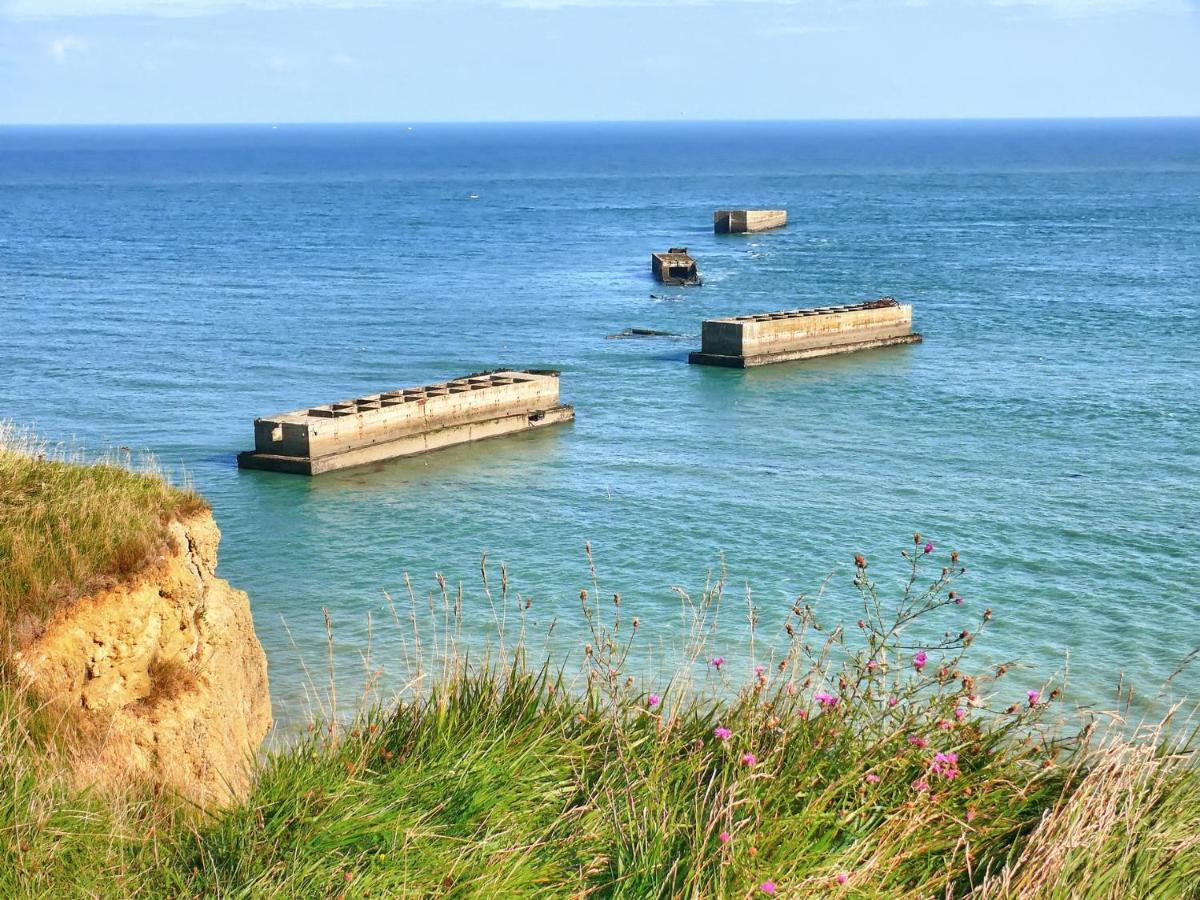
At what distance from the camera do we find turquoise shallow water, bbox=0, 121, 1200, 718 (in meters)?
29.3

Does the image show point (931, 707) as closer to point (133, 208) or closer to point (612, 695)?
point (612, 695)

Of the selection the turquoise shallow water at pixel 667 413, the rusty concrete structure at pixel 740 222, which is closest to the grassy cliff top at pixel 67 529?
the turquoise shallow water at pixel 667 413

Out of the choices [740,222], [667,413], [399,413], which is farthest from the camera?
[740,222]

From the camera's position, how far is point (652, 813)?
795cm

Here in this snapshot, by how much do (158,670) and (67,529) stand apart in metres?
1.47

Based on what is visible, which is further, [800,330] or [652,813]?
[800,330]

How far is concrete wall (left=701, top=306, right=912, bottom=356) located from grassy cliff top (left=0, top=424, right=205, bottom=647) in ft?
135

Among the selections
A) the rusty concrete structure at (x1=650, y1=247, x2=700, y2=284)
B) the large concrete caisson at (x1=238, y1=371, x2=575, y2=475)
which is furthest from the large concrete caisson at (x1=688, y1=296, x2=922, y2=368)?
the rusty concrete structure at (x1=650, y1=247, x2=700, y2=284)

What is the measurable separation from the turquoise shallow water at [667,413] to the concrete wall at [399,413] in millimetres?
1075

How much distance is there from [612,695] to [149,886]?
2.83m

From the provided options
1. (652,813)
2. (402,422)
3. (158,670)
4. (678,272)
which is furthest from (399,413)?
(678,272)

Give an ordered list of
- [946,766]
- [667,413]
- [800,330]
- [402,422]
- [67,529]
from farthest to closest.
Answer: [800,330] → [667,413] → [402,422] → [67,529] → [946,766]

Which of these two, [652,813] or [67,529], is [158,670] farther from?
[652,813]

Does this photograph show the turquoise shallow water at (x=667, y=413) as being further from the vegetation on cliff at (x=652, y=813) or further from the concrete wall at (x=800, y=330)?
the vegetation on cliff at (x=652, y=813)
